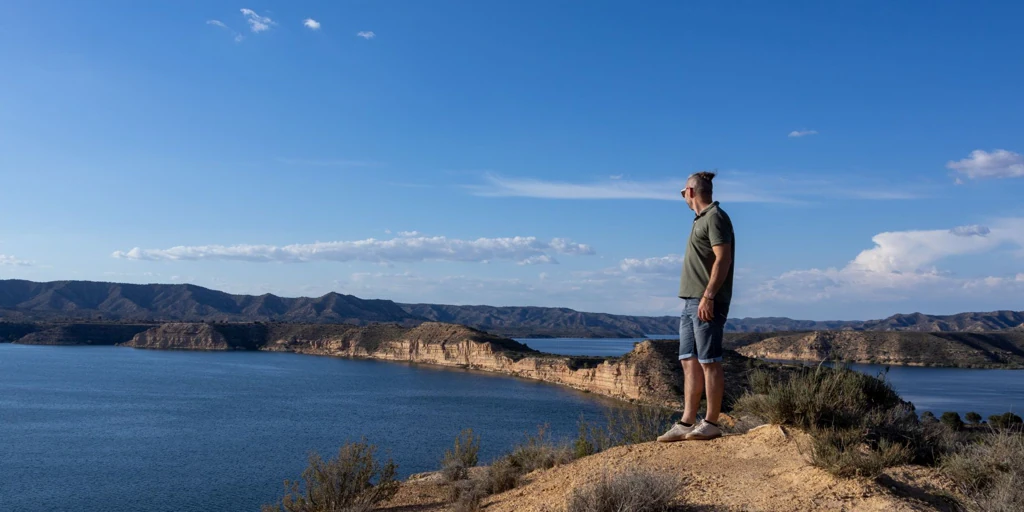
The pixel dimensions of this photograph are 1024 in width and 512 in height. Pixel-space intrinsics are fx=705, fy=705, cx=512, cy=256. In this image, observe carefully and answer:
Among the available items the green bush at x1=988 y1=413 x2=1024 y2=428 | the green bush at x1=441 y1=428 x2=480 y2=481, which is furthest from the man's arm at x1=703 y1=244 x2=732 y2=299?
the green bush at x1=441 y1=428 x2=480 y2=481

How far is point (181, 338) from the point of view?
115 meters

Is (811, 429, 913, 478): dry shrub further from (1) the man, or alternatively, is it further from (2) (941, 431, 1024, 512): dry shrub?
(1) the man

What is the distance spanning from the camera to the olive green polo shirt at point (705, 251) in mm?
5801

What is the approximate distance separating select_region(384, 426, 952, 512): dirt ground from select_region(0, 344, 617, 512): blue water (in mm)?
10022

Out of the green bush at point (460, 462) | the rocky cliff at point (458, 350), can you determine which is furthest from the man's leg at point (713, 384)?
the rocky cliff at point (458, 350)

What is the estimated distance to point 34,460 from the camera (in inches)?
1072

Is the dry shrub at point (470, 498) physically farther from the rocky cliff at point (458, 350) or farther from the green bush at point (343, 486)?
the rocky cliff at point (458, 350)

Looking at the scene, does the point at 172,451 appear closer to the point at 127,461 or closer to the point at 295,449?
the point at 127,461

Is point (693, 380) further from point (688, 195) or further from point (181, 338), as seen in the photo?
point (181, 338)

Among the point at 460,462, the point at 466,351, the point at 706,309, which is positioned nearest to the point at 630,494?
the point at 706,309

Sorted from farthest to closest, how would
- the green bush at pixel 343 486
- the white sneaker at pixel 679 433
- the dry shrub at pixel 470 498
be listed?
1. the green bush at pixel 343 486
2. the dry shrub at pixel 470 498
3. the white sneaker at pixel 679 433

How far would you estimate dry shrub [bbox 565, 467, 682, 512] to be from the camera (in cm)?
488

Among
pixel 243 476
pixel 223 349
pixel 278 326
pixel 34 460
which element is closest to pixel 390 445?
pixel 243 476

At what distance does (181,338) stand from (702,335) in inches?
4826
